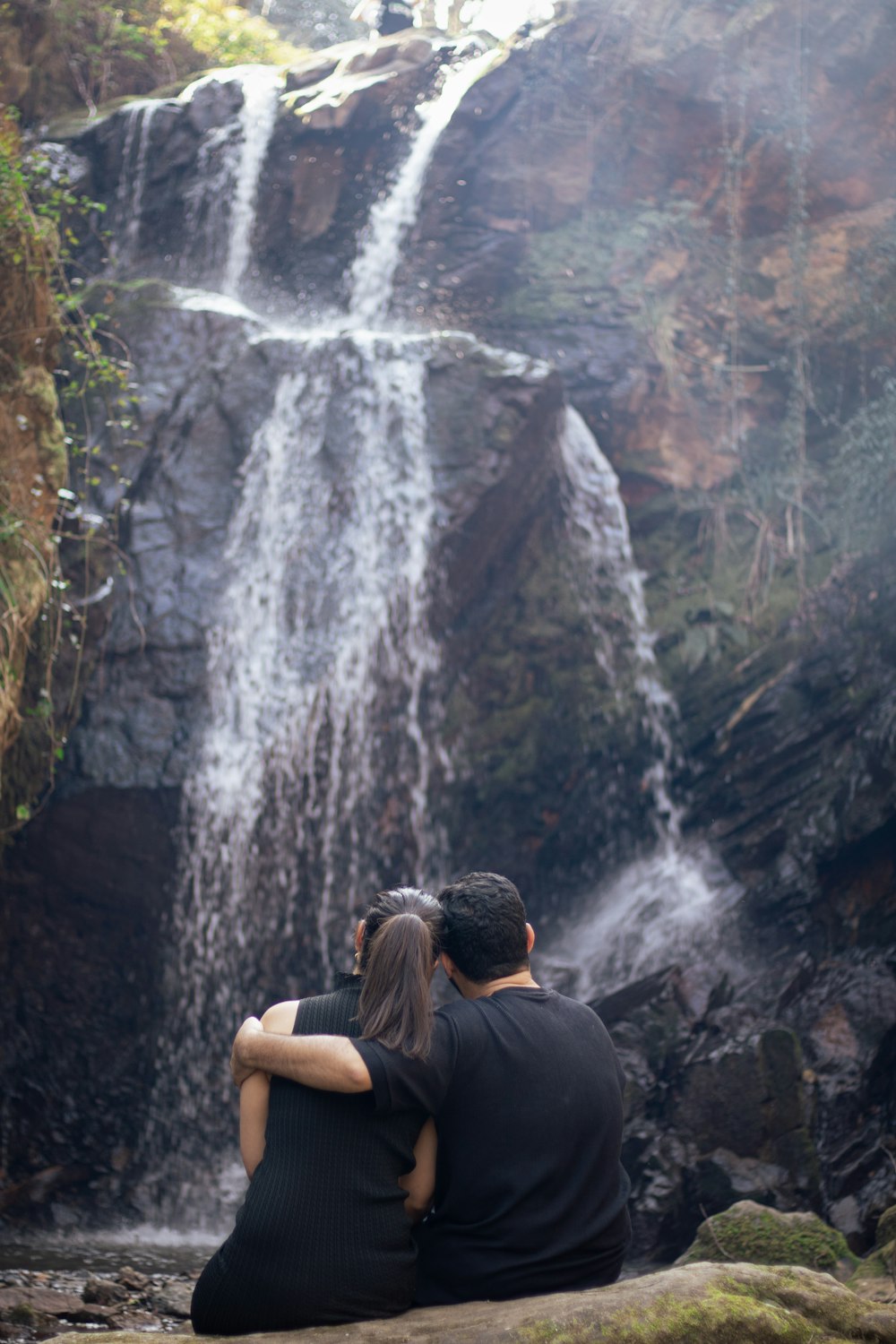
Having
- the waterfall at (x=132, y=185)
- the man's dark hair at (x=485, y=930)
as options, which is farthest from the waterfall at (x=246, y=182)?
the man's dark hair at (x=485, y=930)

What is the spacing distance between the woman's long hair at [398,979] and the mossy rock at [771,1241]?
2818 millimetres

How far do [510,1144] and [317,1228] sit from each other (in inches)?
17.8

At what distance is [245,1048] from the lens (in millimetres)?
2404

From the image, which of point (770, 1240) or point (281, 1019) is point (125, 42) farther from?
point (770, 1240)

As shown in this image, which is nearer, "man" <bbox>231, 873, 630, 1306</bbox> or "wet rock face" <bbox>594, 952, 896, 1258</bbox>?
"man" <bbox>231, 873, 630, 1306</bbox>

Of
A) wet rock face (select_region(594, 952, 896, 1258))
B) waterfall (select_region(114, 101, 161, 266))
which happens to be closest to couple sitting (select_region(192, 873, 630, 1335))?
wet rock face (select_region(594, 952, 896, 1258))

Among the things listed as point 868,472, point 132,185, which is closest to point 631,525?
point 868,472

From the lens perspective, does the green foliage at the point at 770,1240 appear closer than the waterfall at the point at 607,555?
Yes

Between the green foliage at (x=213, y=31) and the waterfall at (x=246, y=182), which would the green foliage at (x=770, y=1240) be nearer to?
the waterfall at (x=246, y=182)

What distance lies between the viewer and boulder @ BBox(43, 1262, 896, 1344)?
199 cm

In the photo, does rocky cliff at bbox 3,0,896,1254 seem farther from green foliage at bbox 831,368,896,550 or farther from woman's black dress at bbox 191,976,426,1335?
woman's black dress at bbox 191,976,426,1335

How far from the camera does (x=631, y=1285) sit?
7.06ft

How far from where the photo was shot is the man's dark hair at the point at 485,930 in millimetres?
2607

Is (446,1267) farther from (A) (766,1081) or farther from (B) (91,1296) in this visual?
(A) (766,1081)
